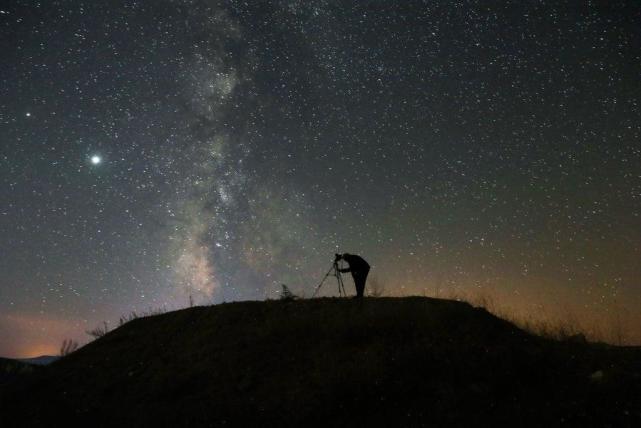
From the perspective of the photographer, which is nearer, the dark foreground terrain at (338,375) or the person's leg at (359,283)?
the dark foreground terrain at (338,375)

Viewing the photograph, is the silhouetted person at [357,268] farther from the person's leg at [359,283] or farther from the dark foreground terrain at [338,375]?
the dark foreground terrain at [338,375]

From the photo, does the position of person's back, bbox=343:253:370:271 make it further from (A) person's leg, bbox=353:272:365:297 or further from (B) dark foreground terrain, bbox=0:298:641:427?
(B) dark foreground terrain, bbox=0:298:641:427

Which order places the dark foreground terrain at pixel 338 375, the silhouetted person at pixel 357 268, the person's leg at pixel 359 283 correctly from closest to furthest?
the dark foreground terrain at pixel 338 375
the person's leg at pixel 359 283
the silhouetted person at pixel 357 268

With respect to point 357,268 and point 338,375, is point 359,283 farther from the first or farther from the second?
point 338,375

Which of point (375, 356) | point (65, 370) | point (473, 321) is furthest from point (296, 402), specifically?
point (65, 370)

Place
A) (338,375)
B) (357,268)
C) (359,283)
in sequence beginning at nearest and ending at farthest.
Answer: (338,375) → (359,283) → (357,268)

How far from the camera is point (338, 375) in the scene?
32.3 feet

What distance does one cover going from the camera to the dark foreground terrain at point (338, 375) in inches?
333

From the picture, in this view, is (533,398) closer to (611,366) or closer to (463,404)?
(463,404)

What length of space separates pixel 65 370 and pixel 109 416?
14.8ft

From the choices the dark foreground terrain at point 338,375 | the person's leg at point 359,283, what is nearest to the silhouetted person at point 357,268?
the person's leg at point 359,283

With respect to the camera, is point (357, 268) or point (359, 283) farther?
point (357, 268)

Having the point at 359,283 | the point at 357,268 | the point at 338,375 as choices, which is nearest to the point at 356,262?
the point at 357,268

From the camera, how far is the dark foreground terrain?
8.46 meters
